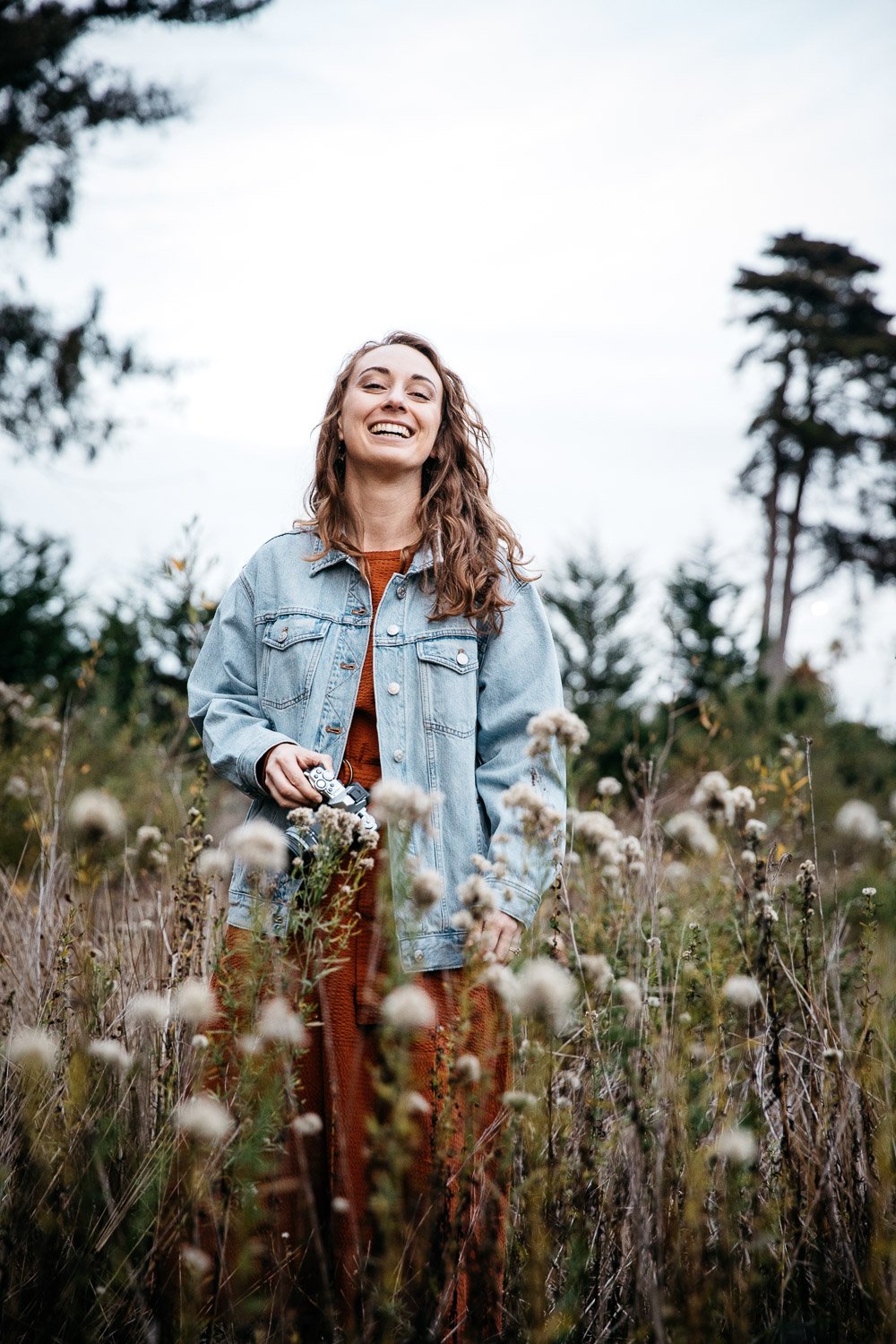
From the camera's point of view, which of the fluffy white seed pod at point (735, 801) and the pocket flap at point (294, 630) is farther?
the pocket flap at point (294, 630)

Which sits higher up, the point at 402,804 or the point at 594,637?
the point at 594,637

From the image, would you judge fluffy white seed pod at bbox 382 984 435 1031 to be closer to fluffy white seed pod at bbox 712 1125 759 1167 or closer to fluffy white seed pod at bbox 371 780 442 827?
fluffy white seed pod at bbox 371 780 442 827

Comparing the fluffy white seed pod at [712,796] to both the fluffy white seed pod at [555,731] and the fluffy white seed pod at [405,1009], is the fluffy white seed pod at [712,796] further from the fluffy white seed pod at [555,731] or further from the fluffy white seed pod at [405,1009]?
the fluffy white seed pod at [405,1009]

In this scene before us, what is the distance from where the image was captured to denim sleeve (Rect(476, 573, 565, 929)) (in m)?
2.00

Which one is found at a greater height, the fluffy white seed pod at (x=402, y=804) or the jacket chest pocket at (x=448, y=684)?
the jacket chest pocket at (x=448, y=684)

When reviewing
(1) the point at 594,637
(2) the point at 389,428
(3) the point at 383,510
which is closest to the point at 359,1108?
(3) the point at 383,510

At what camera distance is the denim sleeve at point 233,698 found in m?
2.06

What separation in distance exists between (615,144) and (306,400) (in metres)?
6.13

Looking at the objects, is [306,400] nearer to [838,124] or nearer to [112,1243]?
[112,1243]

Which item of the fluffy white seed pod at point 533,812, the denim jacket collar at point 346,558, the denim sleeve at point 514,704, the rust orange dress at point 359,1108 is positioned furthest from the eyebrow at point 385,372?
the fluffy white seed pod at point 533,812

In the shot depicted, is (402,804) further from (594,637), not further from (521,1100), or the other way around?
(594,637)

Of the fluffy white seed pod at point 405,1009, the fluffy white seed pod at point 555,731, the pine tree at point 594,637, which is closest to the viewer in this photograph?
the fluffy white seed pod at point 405,1009

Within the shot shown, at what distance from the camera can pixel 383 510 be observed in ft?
8.04

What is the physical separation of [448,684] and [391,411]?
0.71m
